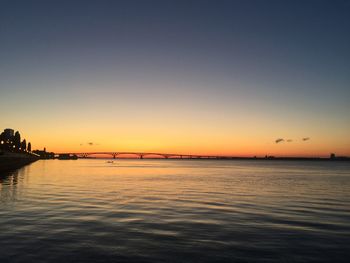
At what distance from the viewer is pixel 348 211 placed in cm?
3027

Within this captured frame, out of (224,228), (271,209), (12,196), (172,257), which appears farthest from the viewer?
(12,196)

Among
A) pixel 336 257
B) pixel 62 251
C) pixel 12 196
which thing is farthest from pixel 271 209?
pixel 12 196

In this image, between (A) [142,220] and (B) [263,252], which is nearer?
(B) [263,252]

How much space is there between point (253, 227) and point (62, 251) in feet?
41.4

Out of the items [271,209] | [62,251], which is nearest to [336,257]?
[62,251]

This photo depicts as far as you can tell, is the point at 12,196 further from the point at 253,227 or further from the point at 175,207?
the point at 253,227

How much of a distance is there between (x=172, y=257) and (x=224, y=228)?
7691 mm

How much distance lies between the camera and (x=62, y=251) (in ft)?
50.6

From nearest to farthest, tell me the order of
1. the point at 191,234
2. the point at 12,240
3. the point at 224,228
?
the point at 12,240
the point at 191,234
the point at 224,228

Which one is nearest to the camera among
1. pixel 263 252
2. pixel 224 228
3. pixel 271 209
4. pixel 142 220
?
pixel 263 252

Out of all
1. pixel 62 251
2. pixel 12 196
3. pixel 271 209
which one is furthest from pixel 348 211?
pixel 12 196

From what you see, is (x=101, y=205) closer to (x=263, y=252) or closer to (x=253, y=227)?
(x=253, y=227)

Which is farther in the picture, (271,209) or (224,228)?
Result: (271,209)

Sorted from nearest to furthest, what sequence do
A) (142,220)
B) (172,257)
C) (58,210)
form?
(172,257) → (142,220) → (58,210)
